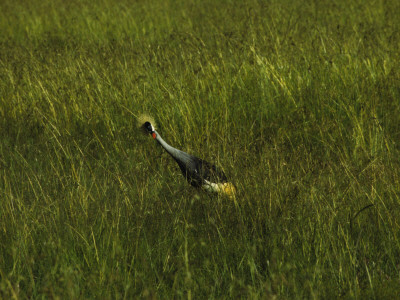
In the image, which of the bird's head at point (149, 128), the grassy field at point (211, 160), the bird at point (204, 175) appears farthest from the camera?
the bird's head at point (149, 128)

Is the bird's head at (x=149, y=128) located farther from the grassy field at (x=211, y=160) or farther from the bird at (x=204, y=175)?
the grassy field at (x=211, y=160)

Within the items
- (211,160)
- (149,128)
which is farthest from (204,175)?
(149,128)

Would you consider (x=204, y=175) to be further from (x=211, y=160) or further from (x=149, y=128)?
(x=149, y=128)

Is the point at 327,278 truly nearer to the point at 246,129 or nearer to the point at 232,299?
the point at 232,299

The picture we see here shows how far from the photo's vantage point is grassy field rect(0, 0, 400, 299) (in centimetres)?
249

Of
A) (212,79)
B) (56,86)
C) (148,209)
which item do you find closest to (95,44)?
(56,86)

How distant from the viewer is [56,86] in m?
5.04

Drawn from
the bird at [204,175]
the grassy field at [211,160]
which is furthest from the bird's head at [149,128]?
the grassy field at [211,160]

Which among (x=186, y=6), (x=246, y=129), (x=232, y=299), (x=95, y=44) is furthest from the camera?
(x=186, y=6)

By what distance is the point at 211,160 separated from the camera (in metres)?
3.28

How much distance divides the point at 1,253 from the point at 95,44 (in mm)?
5014

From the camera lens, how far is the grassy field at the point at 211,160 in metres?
2.49

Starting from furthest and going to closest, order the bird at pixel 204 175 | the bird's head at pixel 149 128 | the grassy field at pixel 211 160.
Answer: the bird's head at pixel 149 128
the bird at pixel 204 175
the grassy field at pixel 211 160

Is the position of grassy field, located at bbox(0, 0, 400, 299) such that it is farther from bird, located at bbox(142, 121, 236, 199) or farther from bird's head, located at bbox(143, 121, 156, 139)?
bird's head, located at bbox(143, 121, 156, 139)
